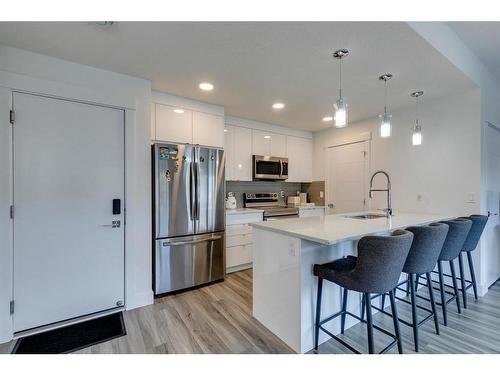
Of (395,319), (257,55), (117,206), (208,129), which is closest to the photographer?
(395,319)

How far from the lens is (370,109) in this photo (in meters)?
3.49

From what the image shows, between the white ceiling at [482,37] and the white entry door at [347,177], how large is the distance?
164 cm

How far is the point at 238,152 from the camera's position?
3932 mm

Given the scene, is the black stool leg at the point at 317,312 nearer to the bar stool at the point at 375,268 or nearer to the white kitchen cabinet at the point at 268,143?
the bar stool at the point at 375,268

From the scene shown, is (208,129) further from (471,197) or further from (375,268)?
(471,197)

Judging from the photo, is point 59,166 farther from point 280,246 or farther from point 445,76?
point 445,76

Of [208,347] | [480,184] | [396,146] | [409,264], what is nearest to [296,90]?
[396,146]

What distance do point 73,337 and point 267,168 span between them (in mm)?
3247

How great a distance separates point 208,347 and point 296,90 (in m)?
2.72

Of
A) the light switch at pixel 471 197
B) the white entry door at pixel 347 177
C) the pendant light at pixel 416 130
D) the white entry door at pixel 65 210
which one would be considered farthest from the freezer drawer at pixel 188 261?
the light switch at pixel 471 197

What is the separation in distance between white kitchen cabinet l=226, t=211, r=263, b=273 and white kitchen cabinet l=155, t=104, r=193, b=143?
124 cm

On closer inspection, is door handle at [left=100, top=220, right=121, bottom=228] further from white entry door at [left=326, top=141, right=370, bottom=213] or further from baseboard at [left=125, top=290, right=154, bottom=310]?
white entry door at [left=326, top=141, right=370, bottom=213]

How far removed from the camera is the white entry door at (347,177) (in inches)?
157

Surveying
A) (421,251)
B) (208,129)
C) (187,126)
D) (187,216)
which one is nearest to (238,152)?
(208,129)
